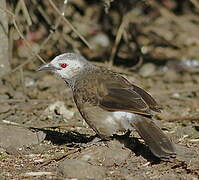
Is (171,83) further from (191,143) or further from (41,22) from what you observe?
(191,143)

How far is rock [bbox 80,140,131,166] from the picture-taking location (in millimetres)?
5125

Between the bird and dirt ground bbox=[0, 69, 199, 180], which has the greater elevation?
the bird

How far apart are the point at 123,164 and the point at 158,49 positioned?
6.38m

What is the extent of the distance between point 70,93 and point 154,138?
3.64 meters

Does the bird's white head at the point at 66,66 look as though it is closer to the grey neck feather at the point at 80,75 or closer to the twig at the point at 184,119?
the grey neck feather at the point at 80,75

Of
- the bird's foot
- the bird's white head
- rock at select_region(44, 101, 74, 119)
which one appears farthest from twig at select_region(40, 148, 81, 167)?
rock at select_region(44, 101, 74, 119)

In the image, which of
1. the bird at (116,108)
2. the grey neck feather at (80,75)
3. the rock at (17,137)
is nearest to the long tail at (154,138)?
the bird at (116,108)

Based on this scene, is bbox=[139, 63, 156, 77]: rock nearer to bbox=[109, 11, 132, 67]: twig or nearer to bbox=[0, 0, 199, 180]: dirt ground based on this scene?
bbox=[0, 0, 199, 180]: dirt ground

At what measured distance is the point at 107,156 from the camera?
516 cm

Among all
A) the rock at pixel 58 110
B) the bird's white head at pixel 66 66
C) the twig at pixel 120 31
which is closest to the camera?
the bird's white head at pixel 66 66

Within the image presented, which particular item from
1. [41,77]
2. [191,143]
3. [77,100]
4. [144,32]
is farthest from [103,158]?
[144,32]

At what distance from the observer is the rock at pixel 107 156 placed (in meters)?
5.12

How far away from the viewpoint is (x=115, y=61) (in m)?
10.4

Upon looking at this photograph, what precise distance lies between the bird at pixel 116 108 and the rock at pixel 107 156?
189 mm
